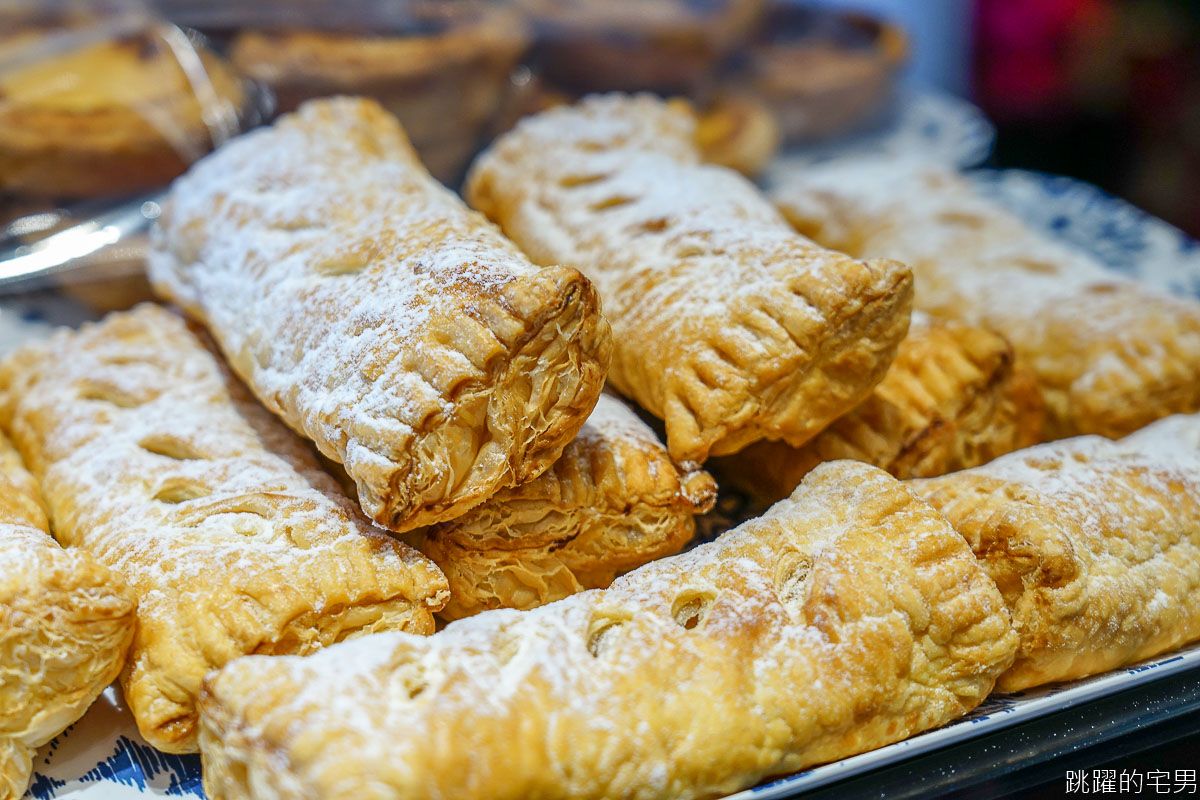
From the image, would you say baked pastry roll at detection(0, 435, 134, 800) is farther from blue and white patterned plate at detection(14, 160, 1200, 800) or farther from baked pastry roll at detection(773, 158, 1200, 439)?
baked pastry roll at detection(773, 158, 1200, 439)

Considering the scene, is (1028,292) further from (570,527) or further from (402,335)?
(402,335)

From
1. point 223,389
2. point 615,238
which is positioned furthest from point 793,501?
point 223,389

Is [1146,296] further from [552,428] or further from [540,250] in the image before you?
[552,428]

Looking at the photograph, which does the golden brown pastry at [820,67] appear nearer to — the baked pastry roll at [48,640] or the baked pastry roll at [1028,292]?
the baked pastry roll at [1028,292]

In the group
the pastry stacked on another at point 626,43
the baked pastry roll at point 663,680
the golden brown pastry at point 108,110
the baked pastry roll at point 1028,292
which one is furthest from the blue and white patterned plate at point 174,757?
the pastry stacked on another at point 626,43

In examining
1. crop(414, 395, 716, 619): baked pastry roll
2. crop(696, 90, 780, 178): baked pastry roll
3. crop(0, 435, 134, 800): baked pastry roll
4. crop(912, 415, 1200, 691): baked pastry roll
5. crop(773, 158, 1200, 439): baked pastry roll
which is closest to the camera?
crop(0, 435, 134, 800): baked pastry roll

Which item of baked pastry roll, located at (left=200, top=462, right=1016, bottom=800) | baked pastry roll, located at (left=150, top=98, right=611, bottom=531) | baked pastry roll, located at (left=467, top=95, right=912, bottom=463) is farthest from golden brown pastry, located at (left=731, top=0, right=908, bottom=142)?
baked pastry roll, located at (left=200, top=462, right=1016, bottom=800)

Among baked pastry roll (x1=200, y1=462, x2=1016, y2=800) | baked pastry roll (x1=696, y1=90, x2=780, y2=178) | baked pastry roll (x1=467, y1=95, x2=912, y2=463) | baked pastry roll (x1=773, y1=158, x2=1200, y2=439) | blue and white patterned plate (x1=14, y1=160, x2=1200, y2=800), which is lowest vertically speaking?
blue and white patterned plate (x1=14, y1=160, x2=1200, y2=800)
